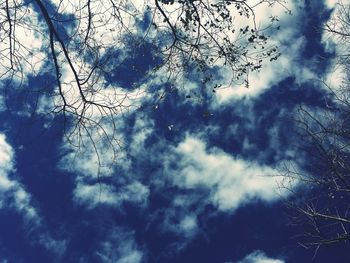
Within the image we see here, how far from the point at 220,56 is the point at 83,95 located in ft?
6.21

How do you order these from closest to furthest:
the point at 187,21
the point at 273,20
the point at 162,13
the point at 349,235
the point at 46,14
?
the point at 46,14, the point at 162,13, the point at 187,21, the point at 273,20, the point at 349,235

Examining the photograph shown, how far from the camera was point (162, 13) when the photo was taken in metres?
4.80

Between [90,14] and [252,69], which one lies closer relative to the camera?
[90,14]

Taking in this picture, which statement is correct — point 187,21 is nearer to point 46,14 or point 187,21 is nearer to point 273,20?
point 273,20

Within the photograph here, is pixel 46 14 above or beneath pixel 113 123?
above

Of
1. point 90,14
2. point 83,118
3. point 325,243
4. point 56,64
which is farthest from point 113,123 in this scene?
point 325,243

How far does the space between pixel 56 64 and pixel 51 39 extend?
27 centimetres

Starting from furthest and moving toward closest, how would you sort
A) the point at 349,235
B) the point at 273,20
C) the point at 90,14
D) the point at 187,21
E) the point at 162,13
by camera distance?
the point at 349,235, the point at 273,20, the point at 187,21, the point at 162,13, the point at 90,14

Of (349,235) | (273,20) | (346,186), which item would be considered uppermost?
(273,20)

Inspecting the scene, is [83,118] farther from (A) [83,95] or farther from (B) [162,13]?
(B) [162,13]

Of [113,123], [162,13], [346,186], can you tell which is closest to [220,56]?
[162,13]

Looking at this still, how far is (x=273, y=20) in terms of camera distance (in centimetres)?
553

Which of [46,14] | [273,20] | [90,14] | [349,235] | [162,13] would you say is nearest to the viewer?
[46,14]

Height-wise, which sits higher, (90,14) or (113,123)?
(90,14)
